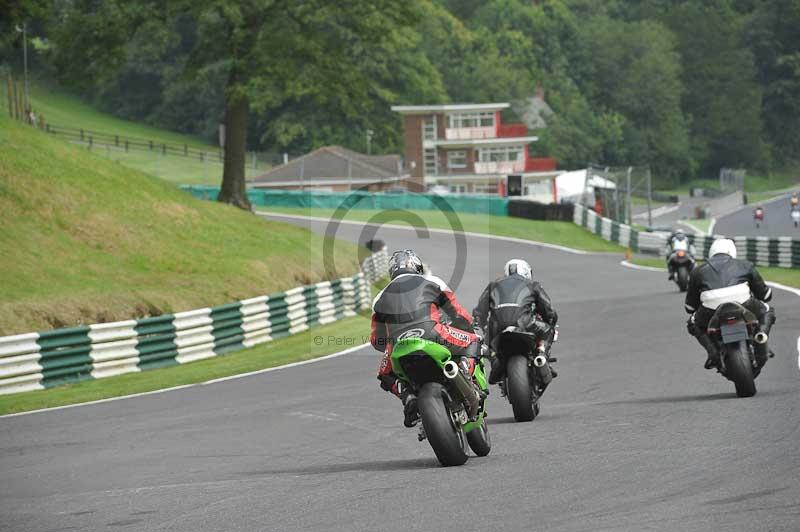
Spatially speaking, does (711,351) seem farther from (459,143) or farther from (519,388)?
(459,143)

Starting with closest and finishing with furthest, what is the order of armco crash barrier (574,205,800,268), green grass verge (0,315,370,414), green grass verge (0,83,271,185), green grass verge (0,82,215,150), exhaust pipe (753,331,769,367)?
exhaust pipe (753,331,769,367) < green grass verge (0,315,370,414) < armco crash barrier (574,205,800,268) < green grass verge (0,83,271,185) < green grass verge (0,82,215,150)

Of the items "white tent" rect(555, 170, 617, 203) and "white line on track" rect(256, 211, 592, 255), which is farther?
"white tent" rect(555, 170, 617, 203)

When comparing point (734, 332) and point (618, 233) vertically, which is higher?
point (734, 332)

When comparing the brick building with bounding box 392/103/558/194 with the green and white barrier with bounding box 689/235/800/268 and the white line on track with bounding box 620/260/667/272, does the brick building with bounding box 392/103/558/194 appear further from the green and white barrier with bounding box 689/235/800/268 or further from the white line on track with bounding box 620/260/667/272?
the green and white barrier with bounding box 689/235/800/268

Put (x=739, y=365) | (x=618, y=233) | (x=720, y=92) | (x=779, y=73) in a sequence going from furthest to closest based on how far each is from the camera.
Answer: (x=720, y=92)
(x=779, y=73)
(x=618, y=233)
(x=739, y=365)

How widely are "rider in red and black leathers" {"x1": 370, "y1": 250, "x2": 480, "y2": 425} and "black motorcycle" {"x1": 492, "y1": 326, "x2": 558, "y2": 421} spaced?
1822mm

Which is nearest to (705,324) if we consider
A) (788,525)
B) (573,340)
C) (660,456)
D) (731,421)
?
(731,421)

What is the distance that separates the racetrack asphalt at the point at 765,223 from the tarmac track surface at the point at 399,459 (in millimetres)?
53588

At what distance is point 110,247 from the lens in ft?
97.1

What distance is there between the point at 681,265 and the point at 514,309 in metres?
20.2

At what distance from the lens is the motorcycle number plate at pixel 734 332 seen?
1286 cm

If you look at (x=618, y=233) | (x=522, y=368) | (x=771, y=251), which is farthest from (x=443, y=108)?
(x=522, y=368)

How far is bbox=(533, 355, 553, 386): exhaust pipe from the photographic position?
12469 mm

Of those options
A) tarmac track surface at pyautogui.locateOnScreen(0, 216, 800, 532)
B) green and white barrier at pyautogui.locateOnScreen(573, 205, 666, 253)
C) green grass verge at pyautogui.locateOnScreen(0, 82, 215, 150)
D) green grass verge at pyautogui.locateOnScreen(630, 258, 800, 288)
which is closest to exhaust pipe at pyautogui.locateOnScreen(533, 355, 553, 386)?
tarmac track surface at pyautogui.locateOnScreen(0, 216, 800, 532)
